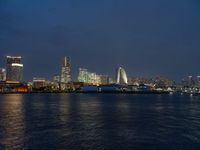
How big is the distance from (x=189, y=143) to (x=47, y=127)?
15.0 m

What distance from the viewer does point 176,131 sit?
3316 cm

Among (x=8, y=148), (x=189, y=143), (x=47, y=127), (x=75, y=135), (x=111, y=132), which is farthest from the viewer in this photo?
(x=47, y=127)

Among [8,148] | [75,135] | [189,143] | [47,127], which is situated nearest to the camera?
[8,148]

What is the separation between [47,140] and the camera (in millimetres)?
27359

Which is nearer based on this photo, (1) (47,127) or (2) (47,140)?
(2) (47,140)

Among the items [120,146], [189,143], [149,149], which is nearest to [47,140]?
[120,146]

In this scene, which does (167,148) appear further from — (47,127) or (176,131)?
(47,127)

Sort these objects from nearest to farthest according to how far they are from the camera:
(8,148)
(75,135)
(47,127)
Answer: (8,148), (75,135), (47,127)

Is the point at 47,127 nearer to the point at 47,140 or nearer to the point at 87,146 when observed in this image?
the point at 47,140

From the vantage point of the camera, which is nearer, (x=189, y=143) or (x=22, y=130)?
(x=189, y=143)

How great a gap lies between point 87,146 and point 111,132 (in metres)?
7.35

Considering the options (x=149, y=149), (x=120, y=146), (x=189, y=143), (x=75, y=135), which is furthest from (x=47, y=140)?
(x=189, y=143)

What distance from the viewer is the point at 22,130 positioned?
108ft

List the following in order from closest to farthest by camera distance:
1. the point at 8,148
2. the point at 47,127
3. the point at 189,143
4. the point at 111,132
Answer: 1. the point at 8,148
2. the point at 189,143
3. the point at 111,132
4. the point at 47,127
